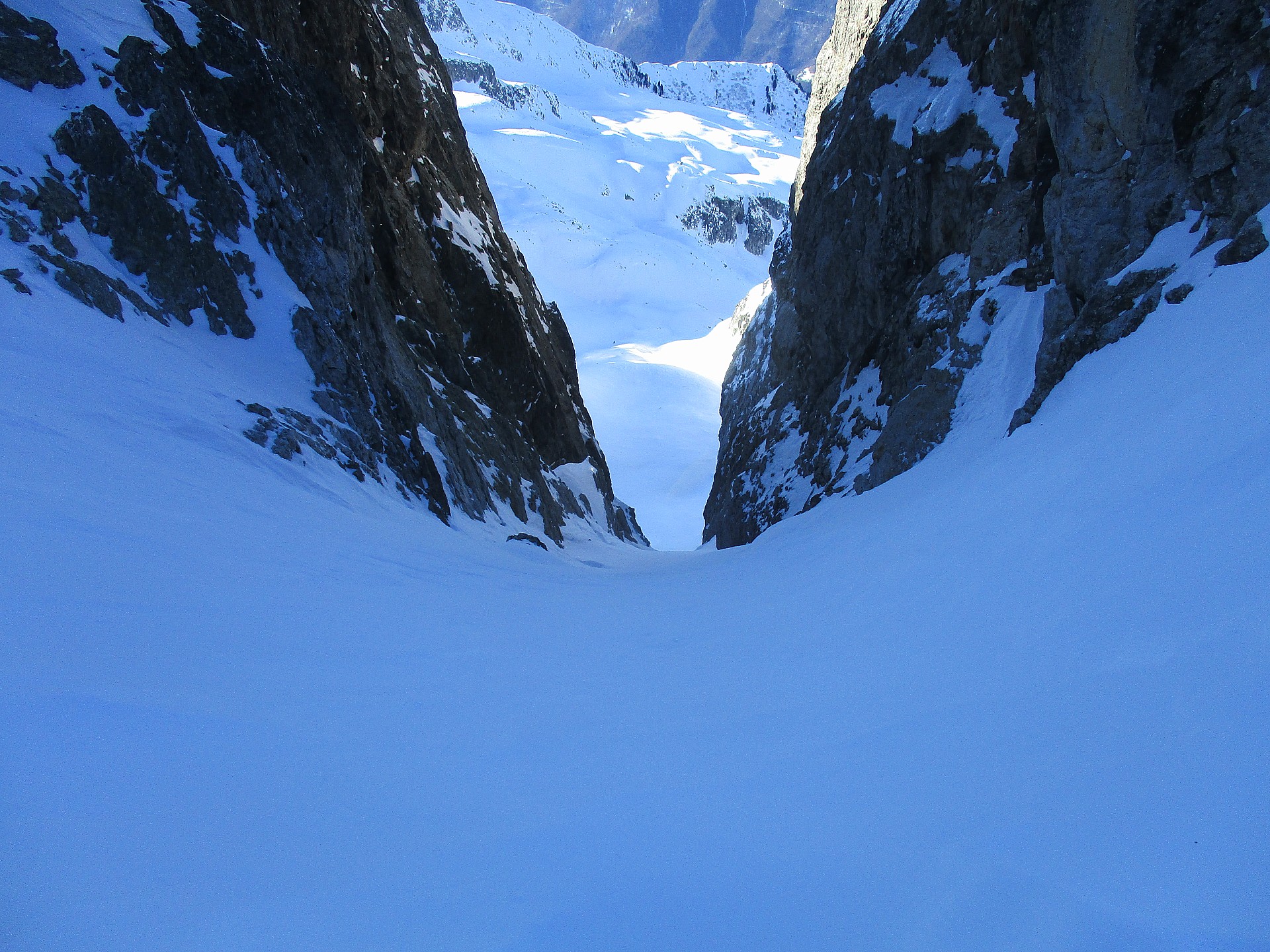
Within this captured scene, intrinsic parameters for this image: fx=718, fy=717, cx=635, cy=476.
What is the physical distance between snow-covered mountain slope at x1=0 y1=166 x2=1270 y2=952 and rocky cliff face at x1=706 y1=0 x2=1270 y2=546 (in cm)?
561

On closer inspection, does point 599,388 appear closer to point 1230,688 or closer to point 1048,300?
point 1048,300

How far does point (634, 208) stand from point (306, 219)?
319 feet

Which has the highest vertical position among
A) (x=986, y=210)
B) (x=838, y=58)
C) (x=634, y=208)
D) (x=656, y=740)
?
(x=634, y=208)

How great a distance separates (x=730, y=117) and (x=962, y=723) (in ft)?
569

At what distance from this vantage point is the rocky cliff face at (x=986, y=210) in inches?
354

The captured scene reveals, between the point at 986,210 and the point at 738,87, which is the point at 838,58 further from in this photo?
the point at 738,87

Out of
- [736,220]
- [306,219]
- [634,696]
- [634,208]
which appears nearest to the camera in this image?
[634,696]

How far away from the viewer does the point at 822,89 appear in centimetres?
2686

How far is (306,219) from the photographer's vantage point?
43.8ft

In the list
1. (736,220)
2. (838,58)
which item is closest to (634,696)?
(838,58)

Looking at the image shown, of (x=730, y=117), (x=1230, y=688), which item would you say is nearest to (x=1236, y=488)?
(x=1230, y=688)

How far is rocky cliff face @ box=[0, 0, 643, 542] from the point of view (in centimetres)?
985

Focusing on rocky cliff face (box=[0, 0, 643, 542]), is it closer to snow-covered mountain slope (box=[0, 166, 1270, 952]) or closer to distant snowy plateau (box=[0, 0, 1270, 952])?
distant snowy plateau (box=[0, 0, 1270, 952])

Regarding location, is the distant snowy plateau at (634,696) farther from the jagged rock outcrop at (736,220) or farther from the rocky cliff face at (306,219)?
the jagged rock outcrop at (736,220)
